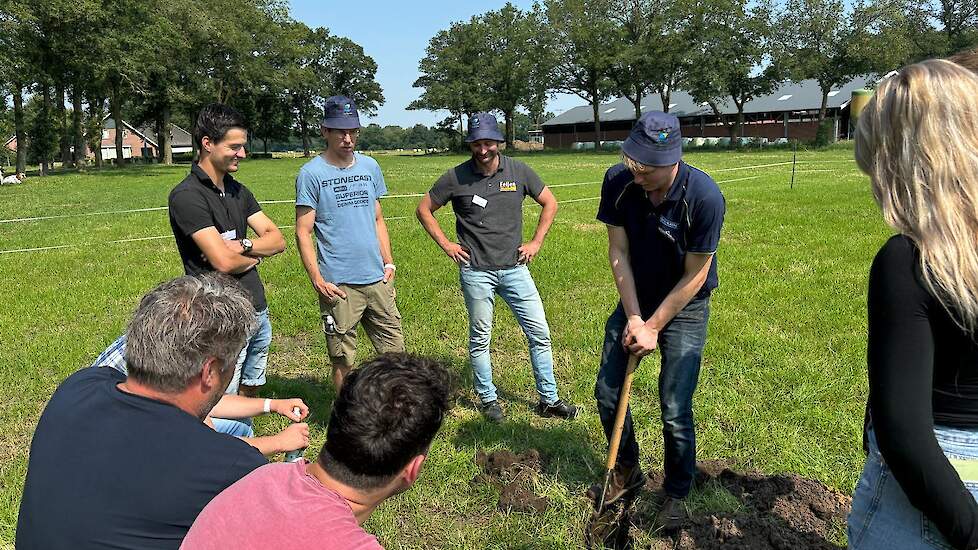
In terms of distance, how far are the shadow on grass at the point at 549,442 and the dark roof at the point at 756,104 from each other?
48.0 metres

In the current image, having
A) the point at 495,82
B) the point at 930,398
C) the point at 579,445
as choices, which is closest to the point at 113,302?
the point at 579,445

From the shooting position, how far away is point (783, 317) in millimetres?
6723

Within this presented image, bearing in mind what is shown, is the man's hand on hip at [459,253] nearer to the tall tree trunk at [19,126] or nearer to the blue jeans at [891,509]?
the blue jeans at [891,509]

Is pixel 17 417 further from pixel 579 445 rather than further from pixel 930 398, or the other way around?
pixel 930 398

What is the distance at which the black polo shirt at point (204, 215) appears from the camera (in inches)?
147

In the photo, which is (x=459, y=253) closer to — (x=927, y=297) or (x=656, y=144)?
(x=656, y=144)

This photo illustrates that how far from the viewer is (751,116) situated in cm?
6072

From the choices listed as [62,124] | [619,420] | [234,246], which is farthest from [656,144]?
[62,124]

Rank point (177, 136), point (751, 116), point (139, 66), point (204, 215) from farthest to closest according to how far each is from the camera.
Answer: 1. point (177, 136)
2. point (751, 116)
3. point (139, 66)
4. point (204, 215)

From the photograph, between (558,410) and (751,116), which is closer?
(558,410)

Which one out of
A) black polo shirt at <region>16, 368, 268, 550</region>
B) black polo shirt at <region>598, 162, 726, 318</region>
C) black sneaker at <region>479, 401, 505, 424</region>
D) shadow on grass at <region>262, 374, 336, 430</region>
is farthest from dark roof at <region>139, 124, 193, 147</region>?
black polo shirt at <region>16, 368, 268, 550</region>

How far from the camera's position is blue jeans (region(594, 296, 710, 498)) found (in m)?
3.29

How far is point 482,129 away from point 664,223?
6.23 feet

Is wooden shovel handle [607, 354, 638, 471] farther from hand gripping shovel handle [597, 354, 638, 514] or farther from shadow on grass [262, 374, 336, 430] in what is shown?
shadow on grass [262, 374, 336, 430]
